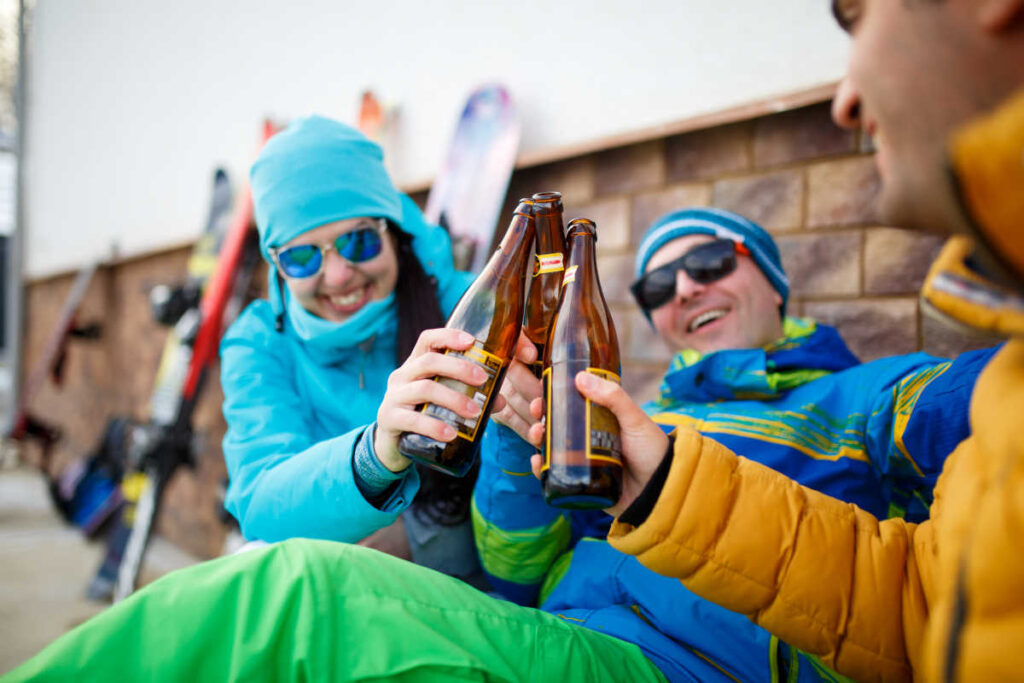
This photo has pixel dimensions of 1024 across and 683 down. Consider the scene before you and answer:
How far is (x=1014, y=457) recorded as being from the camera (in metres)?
0.65

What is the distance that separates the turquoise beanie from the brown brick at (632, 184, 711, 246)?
1.21m

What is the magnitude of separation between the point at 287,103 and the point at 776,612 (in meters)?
4.70

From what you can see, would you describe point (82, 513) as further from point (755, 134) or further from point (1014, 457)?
point (1014, 457)

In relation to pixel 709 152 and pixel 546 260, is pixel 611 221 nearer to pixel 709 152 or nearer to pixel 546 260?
pixel 709 152

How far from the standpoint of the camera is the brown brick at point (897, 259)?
2.06 metres

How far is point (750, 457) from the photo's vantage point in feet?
4.85

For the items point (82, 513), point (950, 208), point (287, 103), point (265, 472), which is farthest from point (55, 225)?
point (950, 208)

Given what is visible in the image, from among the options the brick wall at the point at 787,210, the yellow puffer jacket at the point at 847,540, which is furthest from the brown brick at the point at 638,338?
the yellow puffer jacket at the point at 847,540

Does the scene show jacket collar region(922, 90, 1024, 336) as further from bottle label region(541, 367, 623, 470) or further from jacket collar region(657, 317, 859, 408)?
jacket collar region(657, 317, 859, 408)

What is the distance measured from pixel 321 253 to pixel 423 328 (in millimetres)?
342

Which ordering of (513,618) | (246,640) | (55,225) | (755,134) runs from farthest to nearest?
(55,225)
(755,134)
(513,618)
(246,640)

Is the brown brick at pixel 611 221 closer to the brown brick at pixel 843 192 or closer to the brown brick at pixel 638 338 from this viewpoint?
the brown brick at pixel 638 338

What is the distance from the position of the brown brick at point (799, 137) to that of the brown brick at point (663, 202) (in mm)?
255

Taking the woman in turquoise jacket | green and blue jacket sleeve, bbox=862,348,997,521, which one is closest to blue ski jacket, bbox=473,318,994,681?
green and blue jacket sleeve, bbox=862,348,997,521
